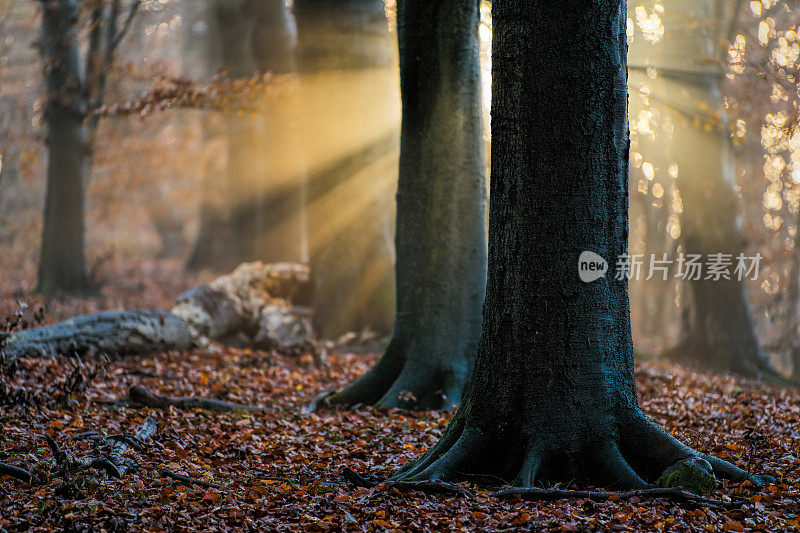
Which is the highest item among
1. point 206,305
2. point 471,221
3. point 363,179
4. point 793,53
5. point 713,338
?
point 793,53

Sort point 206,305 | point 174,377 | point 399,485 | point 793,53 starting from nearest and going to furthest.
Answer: point 399,485 → point 174,377 → point 206,305 → point 793,53

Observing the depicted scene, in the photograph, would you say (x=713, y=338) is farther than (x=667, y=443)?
Yes

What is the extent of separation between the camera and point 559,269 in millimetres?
4520

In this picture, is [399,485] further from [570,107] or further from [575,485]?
[570,107]

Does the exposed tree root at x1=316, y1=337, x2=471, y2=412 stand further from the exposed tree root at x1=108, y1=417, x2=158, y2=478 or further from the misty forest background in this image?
the exposed tree root at x1=108, y1=417, x2=158, y2=478

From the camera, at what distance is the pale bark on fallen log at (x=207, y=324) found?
8.83m

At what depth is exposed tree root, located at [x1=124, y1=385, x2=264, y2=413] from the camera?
7148 mm

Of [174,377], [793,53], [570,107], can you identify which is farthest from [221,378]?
[793,53]

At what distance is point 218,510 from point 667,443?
9.97ft

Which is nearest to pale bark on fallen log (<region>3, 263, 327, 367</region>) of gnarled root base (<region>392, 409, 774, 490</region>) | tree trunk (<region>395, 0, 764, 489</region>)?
gnarled root base (<region>392, 409, 774, 490</region>)

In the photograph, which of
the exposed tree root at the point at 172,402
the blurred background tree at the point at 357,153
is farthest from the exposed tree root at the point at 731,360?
the exposed tree root at the point at 172,402

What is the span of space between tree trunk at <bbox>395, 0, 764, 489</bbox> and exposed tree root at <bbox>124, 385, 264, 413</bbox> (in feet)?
10.9

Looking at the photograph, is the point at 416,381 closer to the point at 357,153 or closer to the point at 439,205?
the point at 439,205

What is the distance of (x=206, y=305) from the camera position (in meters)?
11.5
